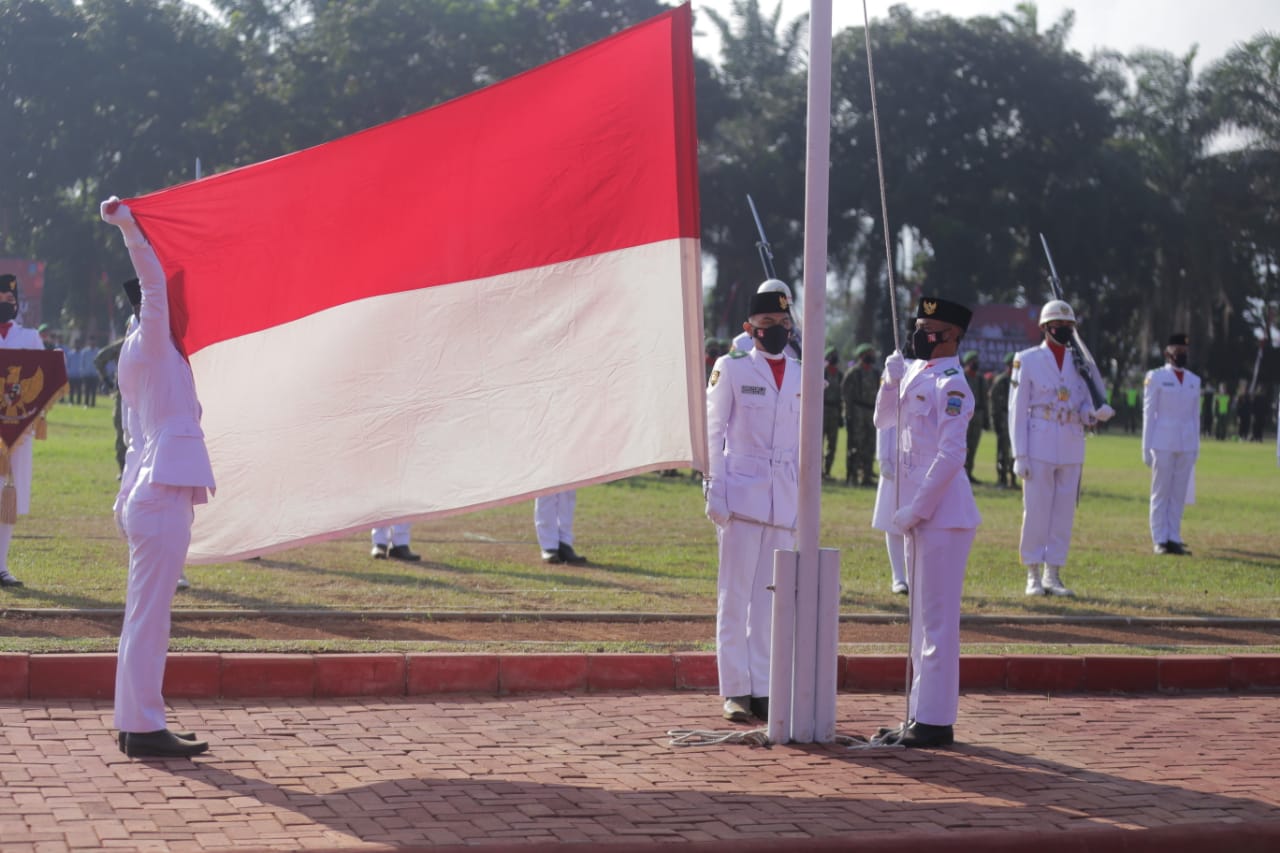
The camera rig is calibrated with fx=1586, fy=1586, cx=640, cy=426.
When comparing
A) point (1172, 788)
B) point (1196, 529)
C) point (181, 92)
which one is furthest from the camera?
point (181, 92)

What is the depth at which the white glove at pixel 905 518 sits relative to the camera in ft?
24.9

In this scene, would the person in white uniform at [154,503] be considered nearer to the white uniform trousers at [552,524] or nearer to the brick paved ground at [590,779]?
the brick paved ground at [590,779]

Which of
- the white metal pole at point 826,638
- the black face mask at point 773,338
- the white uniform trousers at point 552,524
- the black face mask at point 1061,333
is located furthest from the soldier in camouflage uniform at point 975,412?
the white metal pole at point 826,638

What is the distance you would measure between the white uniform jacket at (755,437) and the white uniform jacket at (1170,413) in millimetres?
10502

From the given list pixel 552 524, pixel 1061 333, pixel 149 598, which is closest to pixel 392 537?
pixel 552 524

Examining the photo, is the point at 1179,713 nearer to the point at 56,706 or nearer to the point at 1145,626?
the point at 1145,626

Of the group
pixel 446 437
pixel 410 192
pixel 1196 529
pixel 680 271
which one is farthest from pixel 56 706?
pixel 1196 529

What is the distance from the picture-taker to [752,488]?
8.15 meters

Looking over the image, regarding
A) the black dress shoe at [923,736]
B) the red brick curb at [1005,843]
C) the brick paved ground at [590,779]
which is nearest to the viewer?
the red brick curb at [1005,843]

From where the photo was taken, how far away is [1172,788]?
6750mm

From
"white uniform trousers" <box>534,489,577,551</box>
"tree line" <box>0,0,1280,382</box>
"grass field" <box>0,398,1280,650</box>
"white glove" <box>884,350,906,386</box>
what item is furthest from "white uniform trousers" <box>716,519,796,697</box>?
"tree line" <box>0,0,1280,382</box>

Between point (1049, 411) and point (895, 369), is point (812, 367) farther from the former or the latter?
point (1049, 411)

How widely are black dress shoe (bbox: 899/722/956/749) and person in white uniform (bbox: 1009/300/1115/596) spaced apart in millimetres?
5898

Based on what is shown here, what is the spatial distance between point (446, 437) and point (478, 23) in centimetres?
5122
